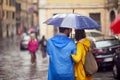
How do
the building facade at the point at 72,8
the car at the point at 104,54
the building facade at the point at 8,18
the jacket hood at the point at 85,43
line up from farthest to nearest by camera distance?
1. the building facade at the point at 8,18
2. the building facade at the point at 72,8
3. the car at the point at 104,54
4. the jacket hood at the point at 85,43

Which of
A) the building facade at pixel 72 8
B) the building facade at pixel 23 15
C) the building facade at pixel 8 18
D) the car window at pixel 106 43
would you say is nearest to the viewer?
the car window at pixel 106 43

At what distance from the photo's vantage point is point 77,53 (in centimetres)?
684

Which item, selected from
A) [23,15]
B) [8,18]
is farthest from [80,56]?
[23,15]

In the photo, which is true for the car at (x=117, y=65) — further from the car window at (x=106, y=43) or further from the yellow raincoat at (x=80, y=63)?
the yellow raincoat at (x=80, y=63)

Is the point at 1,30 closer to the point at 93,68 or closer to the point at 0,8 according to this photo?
the point at 0,8

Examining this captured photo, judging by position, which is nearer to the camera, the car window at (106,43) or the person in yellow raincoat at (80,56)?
the person in yellow raincoat at (80,56)

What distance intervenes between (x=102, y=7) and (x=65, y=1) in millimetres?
3108

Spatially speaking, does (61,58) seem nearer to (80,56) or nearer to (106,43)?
(80,56)

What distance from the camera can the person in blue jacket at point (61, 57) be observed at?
22.1 feet

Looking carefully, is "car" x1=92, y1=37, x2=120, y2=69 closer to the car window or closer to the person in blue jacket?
the car window

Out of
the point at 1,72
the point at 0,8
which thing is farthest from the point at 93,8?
the point at 0,8

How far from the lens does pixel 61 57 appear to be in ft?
22.2

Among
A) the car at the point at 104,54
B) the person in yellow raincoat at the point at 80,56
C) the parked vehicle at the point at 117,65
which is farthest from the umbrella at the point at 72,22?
the car at the point at 104,54

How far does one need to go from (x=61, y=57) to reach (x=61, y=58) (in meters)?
0.02
